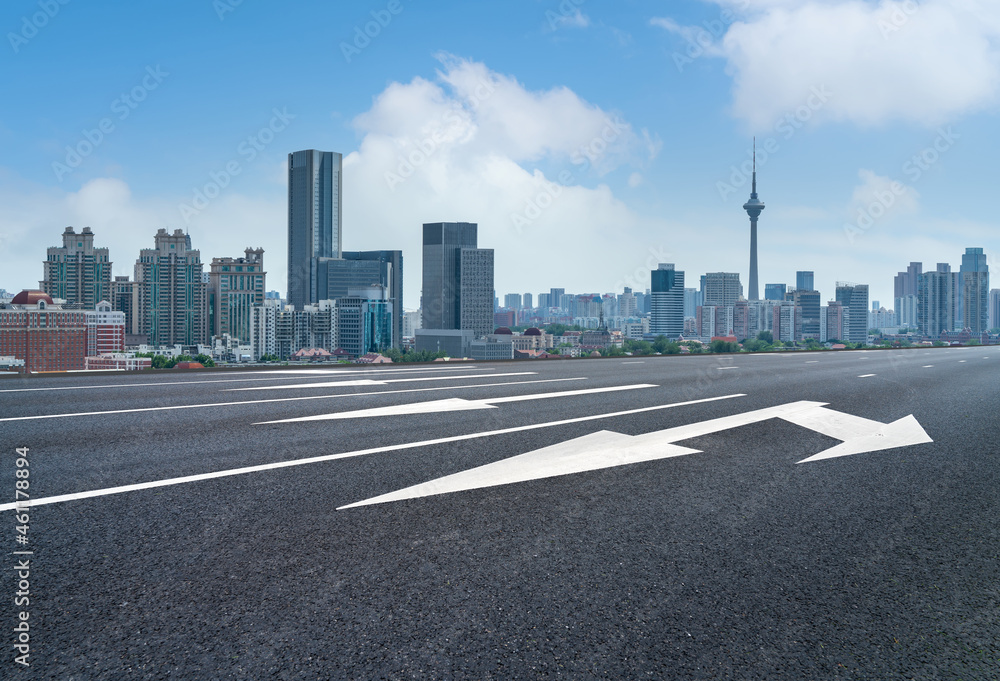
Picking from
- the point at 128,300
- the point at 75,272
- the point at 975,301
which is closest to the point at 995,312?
the point at 975,301

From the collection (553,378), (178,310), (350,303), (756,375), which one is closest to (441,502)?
(553,378)

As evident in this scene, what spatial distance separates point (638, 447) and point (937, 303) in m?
236

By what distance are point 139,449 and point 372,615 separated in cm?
388

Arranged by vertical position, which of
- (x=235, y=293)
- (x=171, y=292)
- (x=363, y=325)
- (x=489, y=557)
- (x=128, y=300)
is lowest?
(x=489, y=557)

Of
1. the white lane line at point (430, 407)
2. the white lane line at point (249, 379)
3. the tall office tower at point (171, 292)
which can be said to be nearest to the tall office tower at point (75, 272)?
the tall office tower at point (171, 292)

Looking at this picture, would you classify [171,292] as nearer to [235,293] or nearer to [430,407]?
[235,293]

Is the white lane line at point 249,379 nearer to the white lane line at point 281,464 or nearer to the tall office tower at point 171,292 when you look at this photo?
the white lane line at point 281,464

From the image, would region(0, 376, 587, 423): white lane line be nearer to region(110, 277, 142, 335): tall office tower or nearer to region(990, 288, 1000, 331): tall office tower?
region(110, 277, 142, 335): tall office tower

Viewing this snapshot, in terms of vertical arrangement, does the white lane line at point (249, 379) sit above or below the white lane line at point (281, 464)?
above

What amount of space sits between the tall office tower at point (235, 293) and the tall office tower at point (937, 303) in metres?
220

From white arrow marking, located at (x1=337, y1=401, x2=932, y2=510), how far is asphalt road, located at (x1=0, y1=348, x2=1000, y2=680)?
91 mm

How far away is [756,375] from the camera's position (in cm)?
1377

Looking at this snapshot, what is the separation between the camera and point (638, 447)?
5.43 m

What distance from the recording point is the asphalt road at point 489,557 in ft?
6.62
